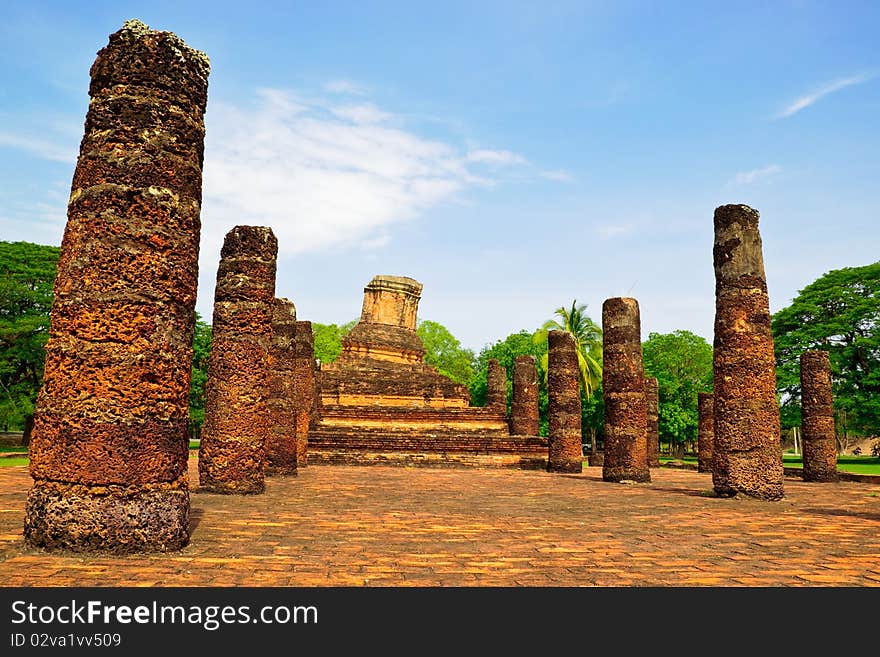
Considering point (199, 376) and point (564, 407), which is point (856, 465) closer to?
point (564, 407)

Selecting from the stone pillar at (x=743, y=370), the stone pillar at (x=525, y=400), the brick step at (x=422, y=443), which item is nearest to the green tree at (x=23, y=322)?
the brick step at (x=422, y=443)

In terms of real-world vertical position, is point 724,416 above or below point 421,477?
above

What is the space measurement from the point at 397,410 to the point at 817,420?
46.3 ft

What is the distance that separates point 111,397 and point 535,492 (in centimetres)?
804

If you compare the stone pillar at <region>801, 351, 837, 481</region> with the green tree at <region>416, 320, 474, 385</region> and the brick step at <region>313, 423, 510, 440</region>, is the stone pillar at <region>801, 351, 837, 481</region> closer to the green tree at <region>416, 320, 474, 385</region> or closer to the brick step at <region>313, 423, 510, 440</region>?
the brick step at <region>313, 423, 510, 440</region>

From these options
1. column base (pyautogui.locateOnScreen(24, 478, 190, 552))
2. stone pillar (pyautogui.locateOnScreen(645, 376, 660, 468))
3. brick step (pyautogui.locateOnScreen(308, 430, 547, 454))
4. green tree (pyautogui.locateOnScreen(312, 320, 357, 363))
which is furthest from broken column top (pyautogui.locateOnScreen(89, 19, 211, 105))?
green tree (pyautogui.locateOnScreen(312, 320, 357, 363))

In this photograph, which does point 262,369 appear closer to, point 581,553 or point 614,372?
point 581,553

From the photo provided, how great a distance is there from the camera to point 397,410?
25.7m

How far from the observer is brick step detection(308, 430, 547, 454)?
20.1 m

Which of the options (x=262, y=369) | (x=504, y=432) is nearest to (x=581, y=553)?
(x=262, y=369)

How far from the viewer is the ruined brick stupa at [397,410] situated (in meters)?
20.2

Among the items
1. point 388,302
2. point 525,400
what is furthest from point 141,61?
point 388,302

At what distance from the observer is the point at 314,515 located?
7508 mm

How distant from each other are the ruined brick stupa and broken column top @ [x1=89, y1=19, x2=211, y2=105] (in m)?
14.5
